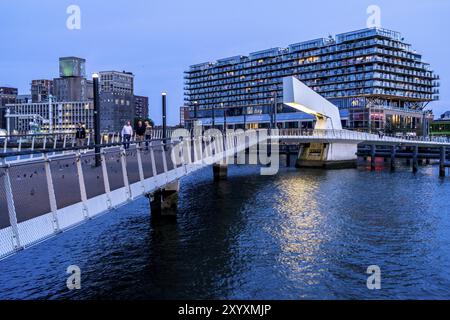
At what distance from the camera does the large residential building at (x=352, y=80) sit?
378 feet

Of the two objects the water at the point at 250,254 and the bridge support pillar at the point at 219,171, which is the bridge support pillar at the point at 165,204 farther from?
the bridge support pillar at the point at 219,171

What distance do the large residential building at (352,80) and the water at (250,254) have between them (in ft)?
243

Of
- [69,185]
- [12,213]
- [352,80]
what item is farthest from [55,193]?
[352,80]

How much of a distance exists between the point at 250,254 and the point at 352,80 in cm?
11105

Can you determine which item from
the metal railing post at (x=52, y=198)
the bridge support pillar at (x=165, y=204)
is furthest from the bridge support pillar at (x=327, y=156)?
the metal railing post at (x=52, y=198)

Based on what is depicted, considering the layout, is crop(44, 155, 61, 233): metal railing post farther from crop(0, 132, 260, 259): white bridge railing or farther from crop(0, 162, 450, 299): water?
crop(0, 162, 450, 299): water

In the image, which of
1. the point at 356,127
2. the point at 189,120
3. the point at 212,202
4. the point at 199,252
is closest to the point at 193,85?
the point at 189,120

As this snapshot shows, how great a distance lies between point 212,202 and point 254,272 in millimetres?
14223

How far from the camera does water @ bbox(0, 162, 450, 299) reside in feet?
42.5

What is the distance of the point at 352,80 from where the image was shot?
11981 centimetres

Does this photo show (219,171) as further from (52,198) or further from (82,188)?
(52,198)

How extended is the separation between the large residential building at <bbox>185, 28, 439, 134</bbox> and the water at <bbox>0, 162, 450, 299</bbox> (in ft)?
243
